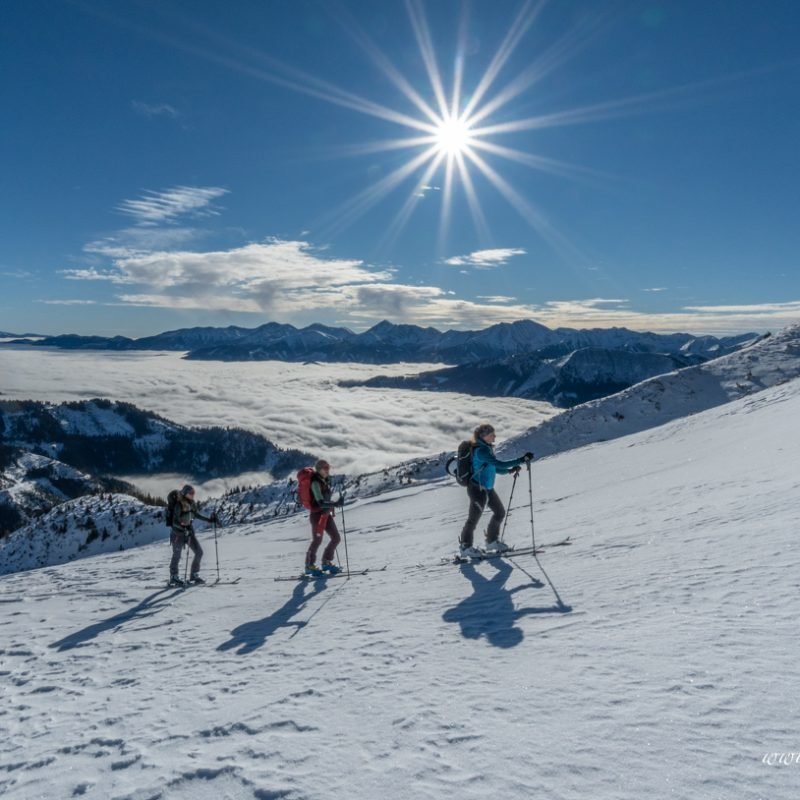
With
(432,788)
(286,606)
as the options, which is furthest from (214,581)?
(432,788)

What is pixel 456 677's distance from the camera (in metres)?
4.94

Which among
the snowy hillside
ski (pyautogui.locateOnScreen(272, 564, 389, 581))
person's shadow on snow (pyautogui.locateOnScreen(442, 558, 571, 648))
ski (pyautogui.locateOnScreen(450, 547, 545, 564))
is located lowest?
ski (pyautogui.locateOnScreen(272, 564, 389, 581))

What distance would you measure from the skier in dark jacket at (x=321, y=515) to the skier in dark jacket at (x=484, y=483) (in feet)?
8.64

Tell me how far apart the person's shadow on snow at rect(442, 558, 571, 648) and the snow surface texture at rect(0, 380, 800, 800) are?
40 mm

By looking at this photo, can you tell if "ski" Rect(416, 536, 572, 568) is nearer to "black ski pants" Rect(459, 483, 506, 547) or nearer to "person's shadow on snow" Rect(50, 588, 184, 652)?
"black ski pants" Rect(459, 483, 506, 547)

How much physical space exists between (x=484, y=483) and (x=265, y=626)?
4.28 m

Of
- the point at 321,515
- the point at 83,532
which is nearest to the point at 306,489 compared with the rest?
the point at 321,515

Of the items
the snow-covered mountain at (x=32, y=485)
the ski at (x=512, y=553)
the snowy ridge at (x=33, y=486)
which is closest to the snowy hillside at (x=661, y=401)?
the ski at (x=512, y=553)

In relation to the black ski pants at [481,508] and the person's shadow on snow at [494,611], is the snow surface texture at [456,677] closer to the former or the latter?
the person's shadow on snow at [494,611]

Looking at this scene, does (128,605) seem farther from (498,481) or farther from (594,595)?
(498,481)

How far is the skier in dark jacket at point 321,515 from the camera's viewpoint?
10.4 m

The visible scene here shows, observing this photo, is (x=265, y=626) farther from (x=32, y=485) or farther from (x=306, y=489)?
(x=32, y=485)

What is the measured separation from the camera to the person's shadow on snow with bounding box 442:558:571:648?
580 cm

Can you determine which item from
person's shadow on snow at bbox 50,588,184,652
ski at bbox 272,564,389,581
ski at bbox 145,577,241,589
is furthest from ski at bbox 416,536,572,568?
person's shadow on snow at bbox 50,588,184,652
